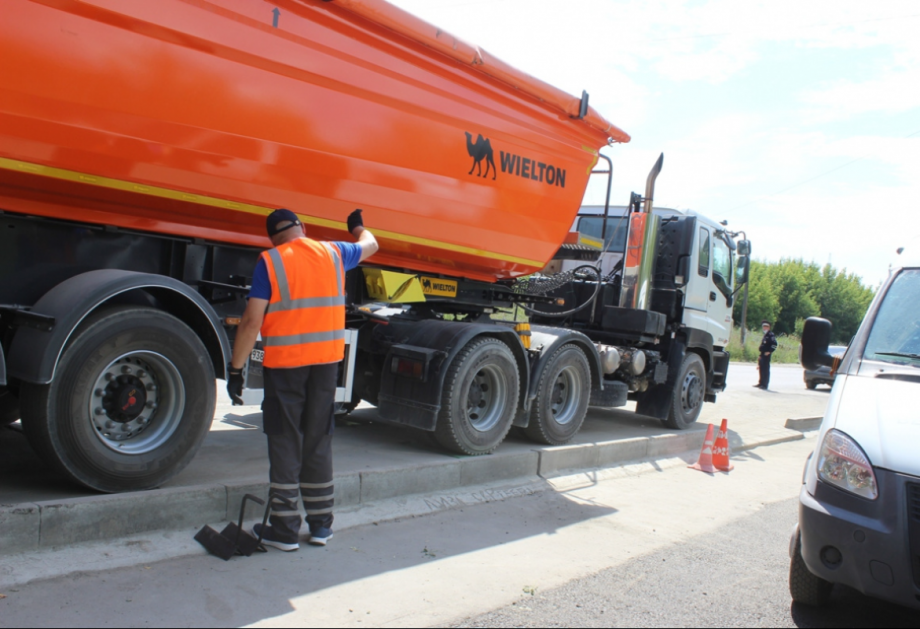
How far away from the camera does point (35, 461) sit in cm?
459

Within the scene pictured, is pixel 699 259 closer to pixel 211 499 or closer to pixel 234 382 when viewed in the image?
pixel 234 382

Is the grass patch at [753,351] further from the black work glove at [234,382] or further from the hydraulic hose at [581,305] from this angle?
the black work glove at [234,382]

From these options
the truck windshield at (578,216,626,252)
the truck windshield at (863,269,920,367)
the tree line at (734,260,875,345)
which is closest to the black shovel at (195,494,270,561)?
the truck windshield at (863,269,920,367)

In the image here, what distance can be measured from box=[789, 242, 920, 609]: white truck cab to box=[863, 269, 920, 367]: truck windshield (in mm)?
12

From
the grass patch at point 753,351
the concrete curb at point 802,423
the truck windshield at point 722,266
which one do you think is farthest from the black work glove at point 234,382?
the grass patch at point 753,351

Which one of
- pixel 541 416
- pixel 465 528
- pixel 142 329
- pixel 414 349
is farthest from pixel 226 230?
pixel 541 416

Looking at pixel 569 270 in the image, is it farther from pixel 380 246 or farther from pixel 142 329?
pixel 142 329

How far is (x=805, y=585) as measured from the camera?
358cm

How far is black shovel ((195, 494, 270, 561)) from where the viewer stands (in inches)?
146

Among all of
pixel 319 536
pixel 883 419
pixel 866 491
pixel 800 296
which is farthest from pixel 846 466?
pixel 800 296

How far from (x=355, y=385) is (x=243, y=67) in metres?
2.97

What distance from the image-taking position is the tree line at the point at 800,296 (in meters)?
55.5

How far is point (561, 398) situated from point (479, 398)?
1.28m

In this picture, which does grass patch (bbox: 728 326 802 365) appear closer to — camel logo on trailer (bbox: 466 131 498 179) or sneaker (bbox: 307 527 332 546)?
camel logo on trailer (bbox: 466 131 498 179)
